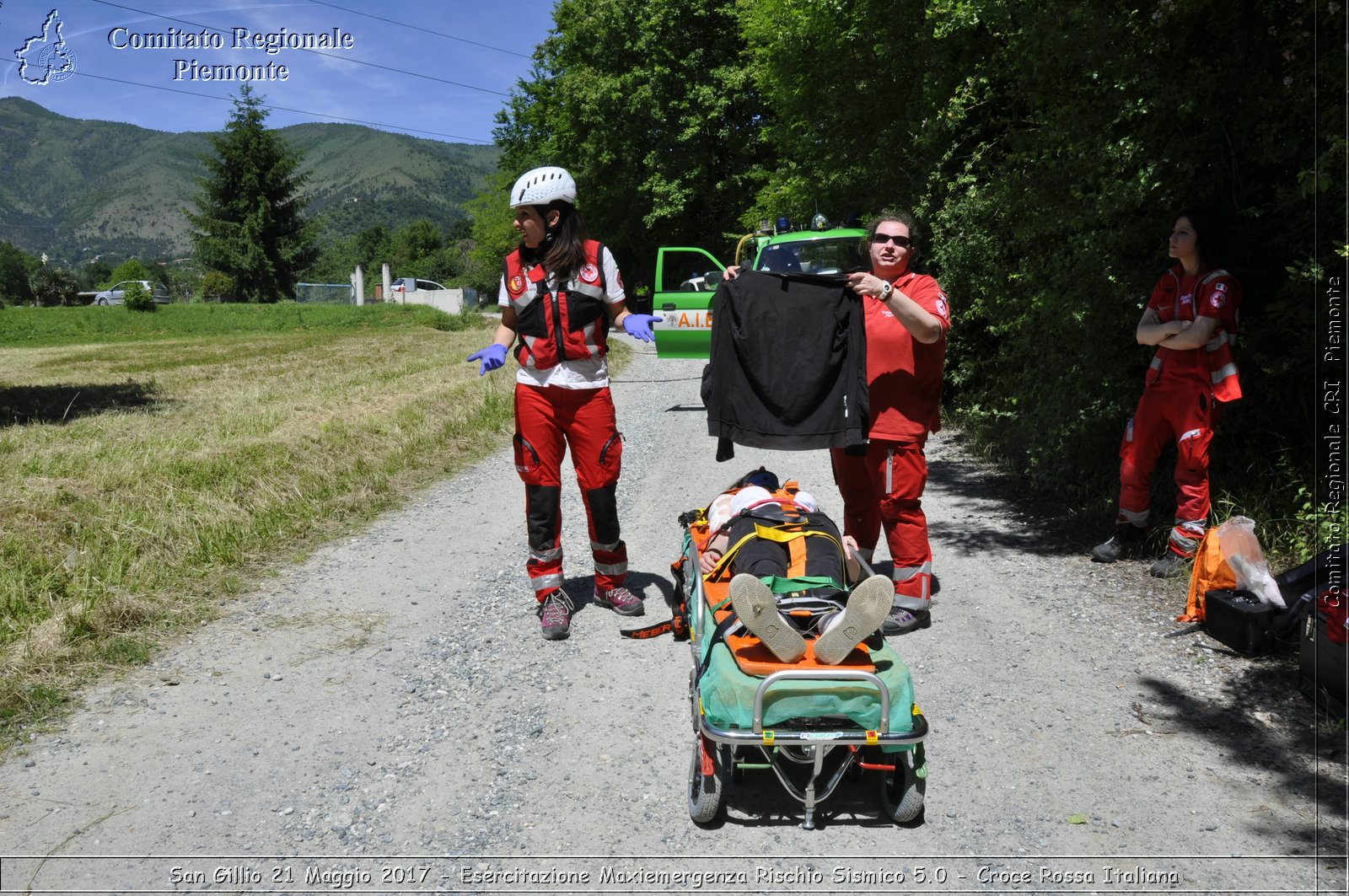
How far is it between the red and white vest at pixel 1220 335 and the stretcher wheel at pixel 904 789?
3.53 metres

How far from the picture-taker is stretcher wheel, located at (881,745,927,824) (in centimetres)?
324

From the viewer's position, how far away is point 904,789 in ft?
10.7

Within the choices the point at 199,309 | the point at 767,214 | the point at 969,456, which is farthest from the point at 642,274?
the point at 969,456

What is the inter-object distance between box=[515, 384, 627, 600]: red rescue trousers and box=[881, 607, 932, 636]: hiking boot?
1.66 m

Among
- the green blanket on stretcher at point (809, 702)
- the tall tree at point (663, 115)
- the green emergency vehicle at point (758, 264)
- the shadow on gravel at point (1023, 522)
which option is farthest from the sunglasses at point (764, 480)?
the tall tree at point (663, 115)

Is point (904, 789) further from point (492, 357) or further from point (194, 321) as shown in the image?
point (194, 321)

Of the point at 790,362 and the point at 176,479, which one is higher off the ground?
the point at 790,362

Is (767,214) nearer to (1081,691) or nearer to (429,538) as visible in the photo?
(429,538)

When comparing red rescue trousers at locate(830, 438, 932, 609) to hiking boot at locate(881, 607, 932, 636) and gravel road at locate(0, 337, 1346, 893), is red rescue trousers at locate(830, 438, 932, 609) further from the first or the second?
gravel road at locate(0, 337, 1346, 893)

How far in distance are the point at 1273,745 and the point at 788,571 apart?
208cm

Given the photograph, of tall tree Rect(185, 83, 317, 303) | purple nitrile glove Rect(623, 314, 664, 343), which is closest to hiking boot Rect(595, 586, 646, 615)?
purple nitrile glove Rect(623, 314, 664, 343)

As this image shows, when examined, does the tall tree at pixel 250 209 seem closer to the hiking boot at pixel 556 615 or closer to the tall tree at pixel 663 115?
the tall tree at pixel 663 115

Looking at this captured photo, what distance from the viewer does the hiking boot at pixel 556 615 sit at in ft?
16.7

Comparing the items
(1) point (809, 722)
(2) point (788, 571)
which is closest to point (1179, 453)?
(2) point (788, 571)
